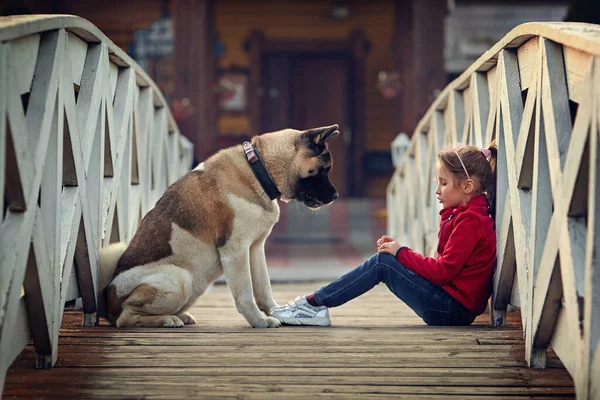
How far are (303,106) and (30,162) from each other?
1025 centimetres

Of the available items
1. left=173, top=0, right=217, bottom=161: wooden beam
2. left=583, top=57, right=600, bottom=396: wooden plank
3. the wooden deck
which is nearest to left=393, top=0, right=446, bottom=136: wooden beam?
left=173, top=0, right=217, bottom=161: wooden beam

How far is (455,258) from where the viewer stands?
11.1 ft

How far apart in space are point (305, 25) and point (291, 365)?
10.2m

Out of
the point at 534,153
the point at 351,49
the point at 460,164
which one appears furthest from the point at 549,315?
the point at 351,49

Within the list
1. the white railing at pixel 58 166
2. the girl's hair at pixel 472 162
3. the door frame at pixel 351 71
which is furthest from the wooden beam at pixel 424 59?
the girl's hair at pixel 472 162

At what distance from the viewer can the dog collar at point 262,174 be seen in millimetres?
3746

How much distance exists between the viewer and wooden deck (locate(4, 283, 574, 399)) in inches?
95.9

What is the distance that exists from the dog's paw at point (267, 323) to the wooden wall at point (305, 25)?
903cm

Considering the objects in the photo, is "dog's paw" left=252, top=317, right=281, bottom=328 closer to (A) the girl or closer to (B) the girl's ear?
(A) the girl

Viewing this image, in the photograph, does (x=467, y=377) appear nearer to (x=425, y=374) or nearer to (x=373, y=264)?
(x=425, y=374)

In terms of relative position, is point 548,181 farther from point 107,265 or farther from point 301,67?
point 301,67

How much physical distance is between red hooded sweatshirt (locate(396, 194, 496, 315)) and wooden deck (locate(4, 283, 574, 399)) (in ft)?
0.51

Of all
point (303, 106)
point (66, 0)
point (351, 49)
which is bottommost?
point (303, 106)

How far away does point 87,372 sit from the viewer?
8.67ft
